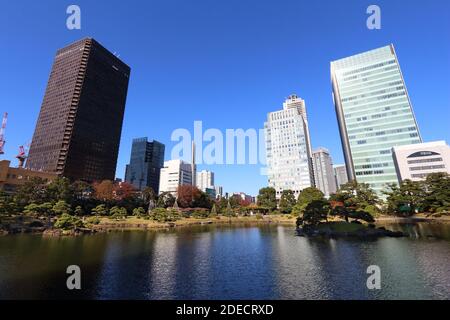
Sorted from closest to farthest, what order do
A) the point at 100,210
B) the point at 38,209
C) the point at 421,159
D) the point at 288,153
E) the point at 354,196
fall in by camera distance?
the point at 38,209 → the point at 354,196 → the point at 100,210 → the point at 421,159 → the point at 288,153

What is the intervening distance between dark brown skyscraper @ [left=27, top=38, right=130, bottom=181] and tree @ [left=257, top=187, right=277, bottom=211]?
79010mm

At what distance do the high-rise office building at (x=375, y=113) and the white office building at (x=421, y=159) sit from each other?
8936 mm

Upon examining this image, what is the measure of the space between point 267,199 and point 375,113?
66003 millimetres

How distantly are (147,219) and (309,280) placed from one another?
59265mm

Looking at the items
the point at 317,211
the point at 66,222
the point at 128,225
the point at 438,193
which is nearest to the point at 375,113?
the point at 438,193

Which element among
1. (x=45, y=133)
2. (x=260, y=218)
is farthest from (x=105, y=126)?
(x=260, y=218)

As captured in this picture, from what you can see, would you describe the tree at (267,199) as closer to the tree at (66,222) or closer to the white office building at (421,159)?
the white office building at (421,159)

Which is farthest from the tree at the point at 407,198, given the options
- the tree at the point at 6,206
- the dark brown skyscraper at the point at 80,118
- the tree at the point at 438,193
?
the dark brown skyscraper at the point at 80,118

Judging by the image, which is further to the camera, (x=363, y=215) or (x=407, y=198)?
(x=407, y=198)

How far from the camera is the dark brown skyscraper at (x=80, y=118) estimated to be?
107 meters

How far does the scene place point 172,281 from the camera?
1977cm

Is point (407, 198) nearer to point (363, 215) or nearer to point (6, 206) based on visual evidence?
point (363, 215)

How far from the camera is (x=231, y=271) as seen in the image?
22750 mm

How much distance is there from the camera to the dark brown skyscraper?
351ft
